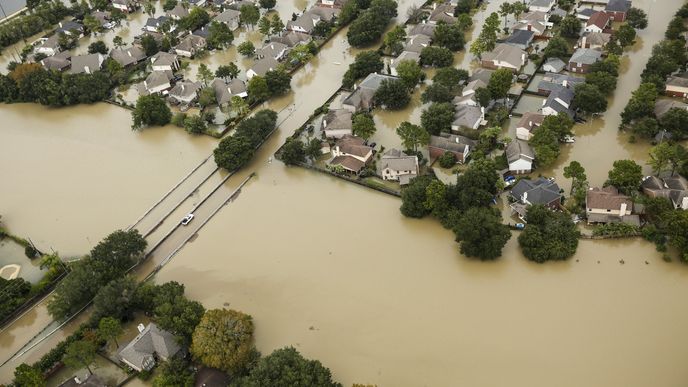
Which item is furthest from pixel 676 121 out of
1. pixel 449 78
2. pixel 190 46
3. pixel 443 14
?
pixel 190 46

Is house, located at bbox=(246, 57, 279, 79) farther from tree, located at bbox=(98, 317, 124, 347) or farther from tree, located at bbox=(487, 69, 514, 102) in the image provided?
Answer: tree, located at bbox=(98, 317, 124, 347)

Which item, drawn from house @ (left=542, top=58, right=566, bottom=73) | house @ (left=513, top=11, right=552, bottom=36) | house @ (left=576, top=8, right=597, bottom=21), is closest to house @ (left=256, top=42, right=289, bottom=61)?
house @ (left=513, top=11, right=552, bottom=36)

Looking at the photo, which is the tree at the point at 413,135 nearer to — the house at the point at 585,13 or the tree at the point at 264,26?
the tree at the point at 264,26

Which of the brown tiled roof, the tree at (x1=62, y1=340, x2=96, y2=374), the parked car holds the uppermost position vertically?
the tree at (x1=62, y1=340, x2=96, y2=374)

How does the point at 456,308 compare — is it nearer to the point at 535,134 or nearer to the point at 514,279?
the point at 514,279

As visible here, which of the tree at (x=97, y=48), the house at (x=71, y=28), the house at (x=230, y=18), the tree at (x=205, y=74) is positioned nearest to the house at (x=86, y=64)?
the tree at (x=97, y=48)

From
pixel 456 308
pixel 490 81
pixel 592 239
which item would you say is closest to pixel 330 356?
pixel 456 308

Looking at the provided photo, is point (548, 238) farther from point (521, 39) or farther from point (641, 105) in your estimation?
point (521, 39)
